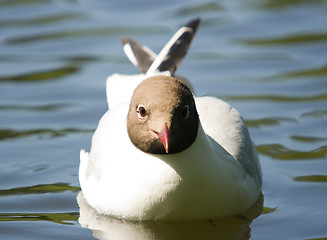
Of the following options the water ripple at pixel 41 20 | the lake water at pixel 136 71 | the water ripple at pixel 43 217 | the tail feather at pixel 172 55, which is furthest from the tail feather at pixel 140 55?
the water ripple at pixel 41 20

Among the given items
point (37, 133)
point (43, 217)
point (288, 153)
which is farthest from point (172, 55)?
point (43, 217)

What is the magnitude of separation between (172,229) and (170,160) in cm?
65

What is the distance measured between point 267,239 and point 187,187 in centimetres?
77

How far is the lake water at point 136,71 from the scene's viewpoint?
697 centimetres

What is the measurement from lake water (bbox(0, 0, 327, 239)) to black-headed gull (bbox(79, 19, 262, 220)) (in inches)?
8.0

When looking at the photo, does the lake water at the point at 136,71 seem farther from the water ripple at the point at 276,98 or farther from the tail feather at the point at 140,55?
the tail feather at the point at 140,55

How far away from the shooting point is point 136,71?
1103cm

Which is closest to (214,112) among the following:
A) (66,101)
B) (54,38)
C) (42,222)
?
(42,222)

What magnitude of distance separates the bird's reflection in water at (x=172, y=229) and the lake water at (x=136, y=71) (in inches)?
0.4

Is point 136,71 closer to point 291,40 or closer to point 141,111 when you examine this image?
point 291,40

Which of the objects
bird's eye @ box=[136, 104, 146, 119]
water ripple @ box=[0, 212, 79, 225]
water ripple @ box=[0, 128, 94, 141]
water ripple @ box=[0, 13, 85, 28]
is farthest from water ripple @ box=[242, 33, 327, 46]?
bird's eye @ box=[136, 104, 146, 119]

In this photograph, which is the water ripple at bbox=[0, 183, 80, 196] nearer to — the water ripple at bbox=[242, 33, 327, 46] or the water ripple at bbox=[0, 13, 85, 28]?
the water ripple at bbox=[242, 33, 327, 46]

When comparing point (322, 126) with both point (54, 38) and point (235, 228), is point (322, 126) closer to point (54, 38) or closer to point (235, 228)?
point (235, 228)

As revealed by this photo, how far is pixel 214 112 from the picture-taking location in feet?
23.8
